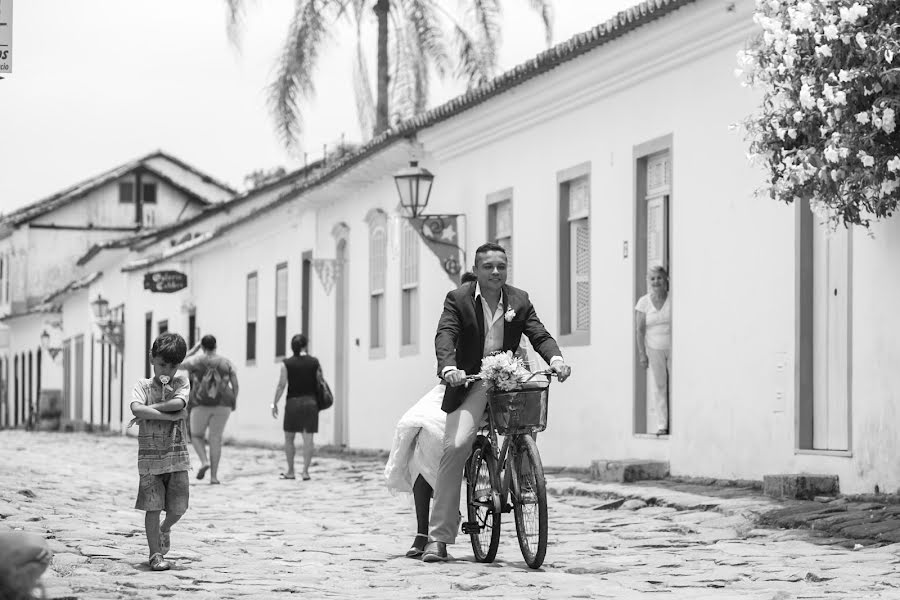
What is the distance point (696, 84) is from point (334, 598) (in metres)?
7.61

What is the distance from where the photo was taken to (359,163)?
2205cm

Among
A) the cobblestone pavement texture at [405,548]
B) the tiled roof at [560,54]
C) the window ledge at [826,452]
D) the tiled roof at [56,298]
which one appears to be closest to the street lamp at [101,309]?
the tiled roof at [56,298]

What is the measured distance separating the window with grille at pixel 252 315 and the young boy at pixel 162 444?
69.3ft

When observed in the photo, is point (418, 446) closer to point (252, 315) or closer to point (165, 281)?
point (252, 315)

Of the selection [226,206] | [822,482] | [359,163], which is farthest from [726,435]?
[226,206]

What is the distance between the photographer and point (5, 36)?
959 cm

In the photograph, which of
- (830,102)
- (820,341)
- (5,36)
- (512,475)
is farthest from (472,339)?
(820,341)

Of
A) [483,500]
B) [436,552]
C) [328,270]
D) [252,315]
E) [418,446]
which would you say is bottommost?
[436,552]

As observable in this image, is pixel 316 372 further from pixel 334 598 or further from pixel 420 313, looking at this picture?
pixel 334 598

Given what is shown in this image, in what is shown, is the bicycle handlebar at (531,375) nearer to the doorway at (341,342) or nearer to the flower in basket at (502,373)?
the flower in basket at (502,373)

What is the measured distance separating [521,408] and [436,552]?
3.67 feet

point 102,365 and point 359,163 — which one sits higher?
point 359,163

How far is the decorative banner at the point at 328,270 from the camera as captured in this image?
80.8 feet

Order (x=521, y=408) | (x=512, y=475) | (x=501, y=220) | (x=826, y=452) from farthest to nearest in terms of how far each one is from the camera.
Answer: (x=501, y=220) → (x=826, y=452) → (x=512, y=475) → (x=521, y=408)
